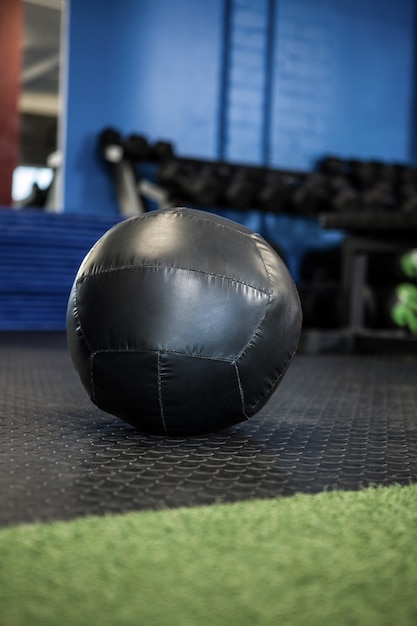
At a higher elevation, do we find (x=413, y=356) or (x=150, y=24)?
(x=150, y=24)

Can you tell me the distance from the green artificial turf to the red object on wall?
530 cm

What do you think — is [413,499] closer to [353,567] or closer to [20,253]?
[353,567]

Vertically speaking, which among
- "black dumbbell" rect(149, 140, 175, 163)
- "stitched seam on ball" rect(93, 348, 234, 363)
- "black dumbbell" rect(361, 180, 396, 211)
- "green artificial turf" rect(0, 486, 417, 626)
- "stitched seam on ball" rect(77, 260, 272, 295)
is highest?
"black dumbbell" rect(149, 140, 175, 163)

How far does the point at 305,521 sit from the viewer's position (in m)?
1.05

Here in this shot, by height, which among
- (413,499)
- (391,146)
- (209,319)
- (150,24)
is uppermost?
(150,24)

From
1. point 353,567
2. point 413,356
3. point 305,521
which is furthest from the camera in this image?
point 413,356

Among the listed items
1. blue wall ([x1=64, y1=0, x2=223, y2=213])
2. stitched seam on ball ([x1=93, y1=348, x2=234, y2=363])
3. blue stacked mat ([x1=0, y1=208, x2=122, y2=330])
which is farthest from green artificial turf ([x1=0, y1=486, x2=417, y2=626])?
blue wall ([x1=64, y1=0, x2=223, y2=213])

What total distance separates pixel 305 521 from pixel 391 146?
6118mm

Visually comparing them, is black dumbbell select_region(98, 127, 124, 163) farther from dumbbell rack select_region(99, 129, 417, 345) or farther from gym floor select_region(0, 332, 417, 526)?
gym floor select_region(0, 332, 417, 526)

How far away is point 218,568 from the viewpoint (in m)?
0.86

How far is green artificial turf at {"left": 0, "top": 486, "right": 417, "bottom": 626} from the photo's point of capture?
75 cm

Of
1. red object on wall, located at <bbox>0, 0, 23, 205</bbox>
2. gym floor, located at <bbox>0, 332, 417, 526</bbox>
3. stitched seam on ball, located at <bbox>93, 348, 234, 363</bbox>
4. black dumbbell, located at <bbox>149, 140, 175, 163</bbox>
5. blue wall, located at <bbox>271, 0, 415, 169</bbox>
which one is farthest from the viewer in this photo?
blue wall, located at <bbox>271, 0, 415, 169</bbox>

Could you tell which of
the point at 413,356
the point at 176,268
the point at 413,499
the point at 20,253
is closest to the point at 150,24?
the point at 20,253

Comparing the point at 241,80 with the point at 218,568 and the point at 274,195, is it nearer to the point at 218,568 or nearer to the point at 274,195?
the point at 274,195
